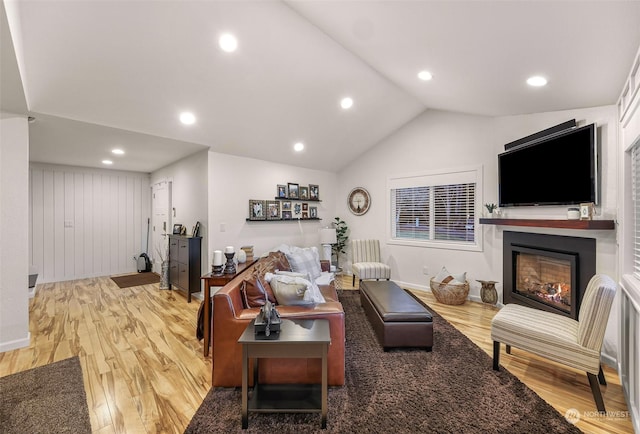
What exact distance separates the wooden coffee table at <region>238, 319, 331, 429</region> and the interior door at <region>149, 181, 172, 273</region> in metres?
4.12

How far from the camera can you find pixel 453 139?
4254mm

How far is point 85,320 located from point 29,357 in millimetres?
880

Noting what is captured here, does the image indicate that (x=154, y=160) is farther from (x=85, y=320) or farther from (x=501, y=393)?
(x=501, y=393)

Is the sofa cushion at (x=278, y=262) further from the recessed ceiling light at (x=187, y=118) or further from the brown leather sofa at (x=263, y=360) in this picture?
the recessed ceiling light at (x=187, y=118)

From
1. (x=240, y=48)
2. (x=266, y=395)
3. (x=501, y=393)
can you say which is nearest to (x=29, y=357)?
(x=266, y=395)

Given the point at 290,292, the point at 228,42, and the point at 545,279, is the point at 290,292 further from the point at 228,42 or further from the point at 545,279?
the point at 545,279

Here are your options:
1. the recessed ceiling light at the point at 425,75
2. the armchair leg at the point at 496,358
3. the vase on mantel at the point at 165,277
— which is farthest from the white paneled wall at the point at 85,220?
the armchair leg at the point at 496,358

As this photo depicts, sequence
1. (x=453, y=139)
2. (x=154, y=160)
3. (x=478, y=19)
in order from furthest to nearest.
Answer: (x=154, y=160) < (x=453, y=139) < (x=478, y=19)

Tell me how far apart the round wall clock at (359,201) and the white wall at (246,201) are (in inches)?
31.6

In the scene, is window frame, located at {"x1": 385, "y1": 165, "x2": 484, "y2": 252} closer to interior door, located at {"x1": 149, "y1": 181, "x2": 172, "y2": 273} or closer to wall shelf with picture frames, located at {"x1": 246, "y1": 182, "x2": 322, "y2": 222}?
wall shelf with picture frames, located at {"x1": 246, "y1": 182, "x2": 322, "y2": 222}

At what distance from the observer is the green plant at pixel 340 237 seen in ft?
18.6

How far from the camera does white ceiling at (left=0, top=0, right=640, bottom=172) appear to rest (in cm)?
181

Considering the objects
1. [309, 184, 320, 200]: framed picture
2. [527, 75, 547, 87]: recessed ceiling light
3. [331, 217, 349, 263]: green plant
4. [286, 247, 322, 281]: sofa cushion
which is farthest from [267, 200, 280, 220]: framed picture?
[527, 75, 547, 87]: recessed ceiling light

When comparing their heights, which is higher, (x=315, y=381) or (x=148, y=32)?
(x=148, y=32)
